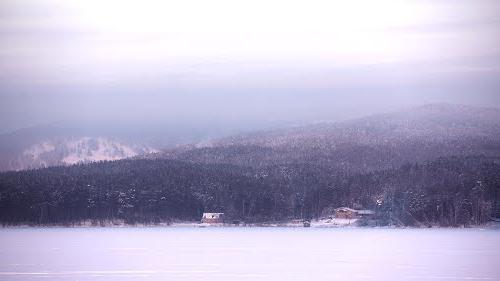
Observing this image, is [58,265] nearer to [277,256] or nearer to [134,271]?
[134,271]

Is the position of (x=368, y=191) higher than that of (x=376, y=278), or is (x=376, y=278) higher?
(x=368, y=191)

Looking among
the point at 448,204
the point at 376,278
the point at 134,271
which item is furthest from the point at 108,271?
the point at 448,204

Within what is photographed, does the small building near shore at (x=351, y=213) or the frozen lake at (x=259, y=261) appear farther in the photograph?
the small building near shore at (x=351, y=213)

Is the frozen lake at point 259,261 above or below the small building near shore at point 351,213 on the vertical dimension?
below

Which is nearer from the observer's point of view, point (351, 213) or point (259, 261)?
A: point (259, 261)

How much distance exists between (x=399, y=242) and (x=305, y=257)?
115ft

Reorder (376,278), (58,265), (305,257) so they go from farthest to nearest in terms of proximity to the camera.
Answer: (305,257) < (58,265) < (376,278)

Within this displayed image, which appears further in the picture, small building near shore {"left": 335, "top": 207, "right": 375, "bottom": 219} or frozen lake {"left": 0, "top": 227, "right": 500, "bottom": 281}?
small building near shore {"left": 335, "top": 207, "right": 375, "bottom": 219}

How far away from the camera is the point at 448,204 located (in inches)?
7077

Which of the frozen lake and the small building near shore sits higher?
the small building near shore

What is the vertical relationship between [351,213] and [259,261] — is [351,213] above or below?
above

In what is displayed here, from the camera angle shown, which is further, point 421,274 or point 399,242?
point 399,242

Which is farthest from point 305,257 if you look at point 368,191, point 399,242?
point 368,191

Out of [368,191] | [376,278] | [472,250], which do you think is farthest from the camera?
[368,191]
